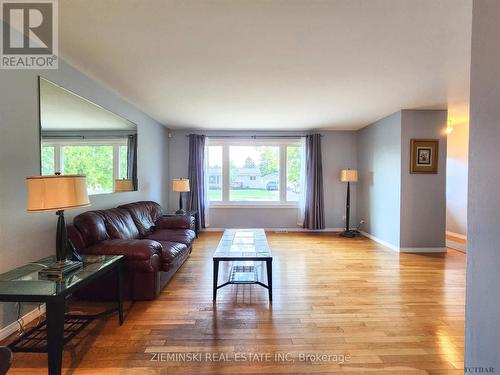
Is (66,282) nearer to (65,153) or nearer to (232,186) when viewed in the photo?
(65,153)

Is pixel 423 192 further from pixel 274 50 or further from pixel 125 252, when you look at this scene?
pixel 125 252

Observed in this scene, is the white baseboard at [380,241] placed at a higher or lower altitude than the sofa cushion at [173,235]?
lower

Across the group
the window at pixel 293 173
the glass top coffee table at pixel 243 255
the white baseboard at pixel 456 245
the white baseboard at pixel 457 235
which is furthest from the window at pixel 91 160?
the white baseboard at pixel 457 235

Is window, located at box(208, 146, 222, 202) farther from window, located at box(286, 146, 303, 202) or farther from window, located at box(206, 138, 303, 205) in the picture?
window, located at box(286, 146, 303, 202)

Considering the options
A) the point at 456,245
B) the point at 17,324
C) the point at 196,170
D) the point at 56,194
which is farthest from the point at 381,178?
the point at 17,324

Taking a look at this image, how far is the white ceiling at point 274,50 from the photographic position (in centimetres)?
174

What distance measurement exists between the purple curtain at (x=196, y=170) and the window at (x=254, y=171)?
26 cm

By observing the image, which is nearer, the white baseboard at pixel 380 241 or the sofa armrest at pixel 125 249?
the sofa armrest at pixel 125 249

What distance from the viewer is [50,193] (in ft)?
5.31

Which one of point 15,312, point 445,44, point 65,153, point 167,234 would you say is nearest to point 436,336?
point 445,44

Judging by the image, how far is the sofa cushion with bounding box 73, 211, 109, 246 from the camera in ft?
8.08

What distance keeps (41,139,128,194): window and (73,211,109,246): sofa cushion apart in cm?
43

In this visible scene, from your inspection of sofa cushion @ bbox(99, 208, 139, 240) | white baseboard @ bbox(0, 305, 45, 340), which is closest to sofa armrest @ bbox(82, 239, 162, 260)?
sofa cushion @ bbox(99, 208, 139, 240)

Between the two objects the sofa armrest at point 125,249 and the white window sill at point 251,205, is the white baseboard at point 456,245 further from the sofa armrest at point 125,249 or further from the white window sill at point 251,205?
the sofa armrest at point 125,249
